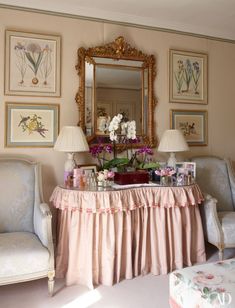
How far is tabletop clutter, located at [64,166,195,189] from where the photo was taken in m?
2.52

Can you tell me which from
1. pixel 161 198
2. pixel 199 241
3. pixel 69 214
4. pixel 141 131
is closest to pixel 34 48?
pixel 141 131

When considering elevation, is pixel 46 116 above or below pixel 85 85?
below

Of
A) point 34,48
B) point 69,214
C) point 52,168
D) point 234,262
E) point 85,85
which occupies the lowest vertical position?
point 234,262

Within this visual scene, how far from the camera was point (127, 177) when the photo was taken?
2.61 m

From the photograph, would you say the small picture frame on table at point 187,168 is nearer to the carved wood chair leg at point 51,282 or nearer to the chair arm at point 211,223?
the chair arm at point 211,223

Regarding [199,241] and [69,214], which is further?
[199,241]

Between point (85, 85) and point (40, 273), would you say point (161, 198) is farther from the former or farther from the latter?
point (85, 85)

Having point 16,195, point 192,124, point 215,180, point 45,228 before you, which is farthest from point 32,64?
point 215,180

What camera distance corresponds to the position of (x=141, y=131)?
3.20 meters

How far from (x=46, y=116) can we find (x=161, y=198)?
4.41ft

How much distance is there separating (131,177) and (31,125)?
1.08 meters

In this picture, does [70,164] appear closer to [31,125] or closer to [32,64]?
[31,125]

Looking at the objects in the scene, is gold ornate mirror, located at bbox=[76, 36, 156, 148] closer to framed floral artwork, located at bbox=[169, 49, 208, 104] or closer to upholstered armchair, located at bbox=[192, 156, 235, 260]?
framed floral artwork, located at bbox=[169, 49, 208, 104]

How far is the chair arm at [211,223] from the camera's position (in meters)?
2.70
